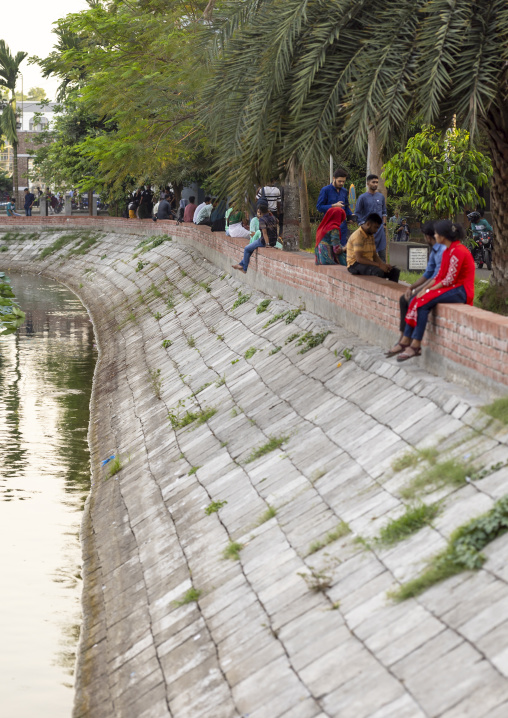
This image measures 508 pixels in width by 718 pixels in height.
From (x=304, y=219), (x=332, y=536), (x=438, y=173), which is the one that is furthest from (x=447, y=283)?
(x=304, y=219)

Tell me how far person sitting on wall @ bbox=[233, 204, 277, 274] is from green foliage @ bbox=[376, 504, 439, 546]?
41.1ft

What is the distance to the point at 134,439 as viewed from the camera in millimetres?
15641

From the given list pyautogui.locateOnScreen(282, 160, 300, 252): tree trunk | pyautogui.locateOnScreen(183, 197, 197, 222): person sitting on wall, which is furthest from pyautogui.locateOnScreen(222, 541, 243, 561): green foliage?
pyautogui.locateOnScreen(183, 197, 197, 222): person sitting on wall

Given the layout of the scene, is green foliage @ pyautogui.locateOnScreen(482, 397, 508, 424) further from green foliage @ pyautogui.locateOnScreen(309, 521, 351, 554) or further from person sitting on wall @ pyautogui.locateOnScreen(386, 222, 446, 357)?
person sitting on wall @ pyautogui.locateOnScreen(386, 222, 446, 357)

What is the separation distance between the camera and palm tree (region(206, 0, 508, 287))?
Result: 11.4 metres

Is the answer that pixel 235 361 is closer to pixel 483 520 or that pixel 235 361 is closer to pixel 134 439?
pixel 134 439

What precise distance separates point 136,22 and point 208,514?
76.8ft

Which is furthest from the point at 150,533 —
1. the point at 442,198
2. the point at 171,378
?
the point at 442,198

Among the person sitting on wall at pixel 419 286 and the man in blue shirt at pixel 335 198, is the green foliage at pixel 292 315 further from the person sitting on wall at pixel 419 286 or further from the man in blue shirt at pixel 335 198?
the person sitting on wall at pixel 419 286

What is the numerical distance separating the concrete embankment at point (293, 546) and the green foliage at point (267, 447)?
38 mm

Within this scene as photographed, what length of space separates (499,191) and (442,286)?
4.41 m

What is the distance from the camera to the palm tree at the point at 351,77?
11.4 meters

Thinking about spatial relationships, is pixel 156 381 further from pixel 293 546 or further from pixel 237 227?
pixel 293 546

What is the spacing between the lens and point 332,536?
790cm
